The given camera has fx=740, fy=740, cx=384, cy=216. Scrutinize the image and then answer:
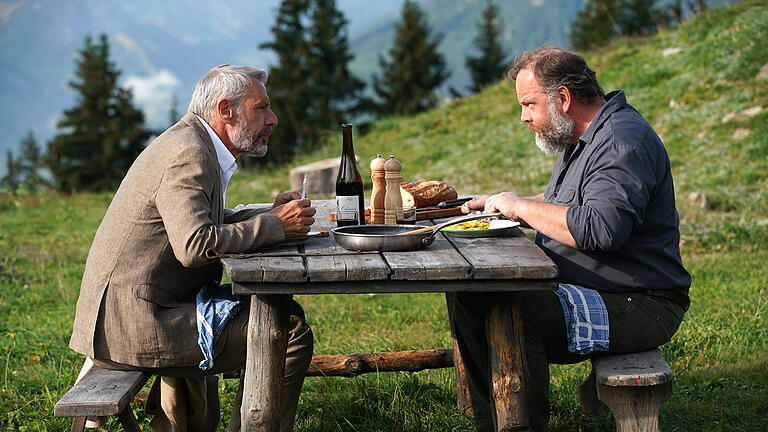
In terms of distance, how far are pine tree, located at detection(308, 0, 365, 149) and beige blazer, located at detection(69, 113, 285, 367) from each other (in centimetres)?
3010

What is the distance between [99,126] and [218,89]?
94.3 ft

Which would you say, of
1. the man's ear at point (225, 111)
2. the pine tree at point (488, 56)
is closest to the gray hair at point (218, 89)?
the man's ear at point (225, 111)

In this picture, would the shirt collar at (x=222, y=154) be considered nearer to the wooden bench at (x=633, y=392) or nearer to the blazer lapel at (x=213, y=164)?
the blazer lapel at (x=213, y=164)

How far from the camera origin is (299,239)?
3234 millimetres

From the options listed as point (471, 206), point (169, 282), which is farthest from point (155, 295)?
point (471, 206)

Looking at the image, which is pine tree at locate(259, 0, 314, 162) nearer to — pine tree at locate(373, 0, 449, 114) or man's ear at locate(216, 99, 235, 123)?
pine tree at locate(373, 0, 449, 114)

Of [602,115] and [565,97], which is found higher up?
[565,97]

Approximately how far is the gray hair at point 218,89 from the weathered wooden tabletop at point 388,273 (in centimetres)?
91

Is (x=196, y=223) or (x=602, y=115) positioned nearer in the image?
(x=196, y=223)

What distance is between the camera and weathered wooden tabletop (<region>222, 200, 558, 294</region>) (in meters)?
2.59

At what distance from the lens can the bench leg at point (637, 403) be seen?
2.91 metres

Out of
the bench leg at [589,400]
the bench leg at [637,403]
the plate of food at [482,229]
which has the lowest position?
the bench leg at [589,400]

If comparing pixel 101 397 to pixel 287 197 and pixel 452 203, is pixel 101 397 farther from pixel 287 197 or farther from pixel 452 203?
pixel 452 203

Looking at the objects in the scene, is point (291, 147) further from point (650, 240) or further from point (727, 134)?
point (650, 240)
